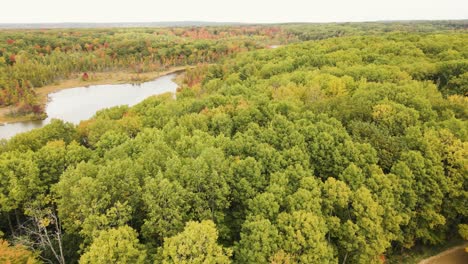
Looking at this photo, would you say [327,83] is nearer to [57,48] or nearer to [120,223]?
[120,223]

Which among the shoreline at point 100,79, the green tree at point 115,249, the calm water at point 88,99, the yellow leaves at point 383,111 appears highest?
the yellow leaves at point 383,111

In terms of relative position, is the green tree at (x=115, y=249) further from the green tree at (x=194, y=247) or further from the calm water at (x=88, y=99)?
the calm water at (x=88, y=99)

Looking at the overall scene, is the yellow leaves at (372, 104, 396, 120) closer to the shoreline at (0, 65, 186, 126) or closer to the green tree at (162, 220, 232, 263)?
the green tree at (162, 220, 232, 263)

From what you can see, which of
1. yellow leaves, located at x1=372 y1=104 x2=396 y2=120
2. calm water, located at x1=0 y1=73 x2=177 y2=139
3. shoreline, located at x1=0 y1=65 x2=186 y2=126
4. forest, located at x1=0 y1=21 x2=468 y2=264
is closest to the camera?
forest, located at x1=0 y1=21 x2=468 y2=264

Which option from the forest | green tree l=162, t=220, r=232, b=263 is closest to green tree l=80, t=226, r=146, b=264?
the forest

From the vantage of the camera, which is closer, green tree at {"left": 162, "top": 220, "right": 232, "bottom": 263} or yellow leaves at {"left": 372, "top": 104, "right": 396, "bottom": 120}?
green tree at {"left": 162, "top": 220, "right": 232, "bottom": 263}

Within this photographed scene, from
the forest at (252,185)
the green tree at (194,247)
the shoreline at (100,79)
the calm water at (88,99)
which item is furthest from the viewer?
the shoreline at (100,79)

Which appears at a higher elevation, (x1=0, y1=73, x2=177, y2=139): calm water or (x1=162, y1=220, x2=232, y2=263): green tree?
(x1=162, y1=220, x2=232, y2=263): green tree

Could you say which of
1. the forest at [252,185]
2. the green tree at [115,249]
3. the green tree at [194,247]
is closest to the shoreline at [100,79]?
the forest at [252,185]

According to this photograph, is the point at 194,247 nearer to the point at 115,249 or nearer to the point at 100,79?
the point at 115,249
